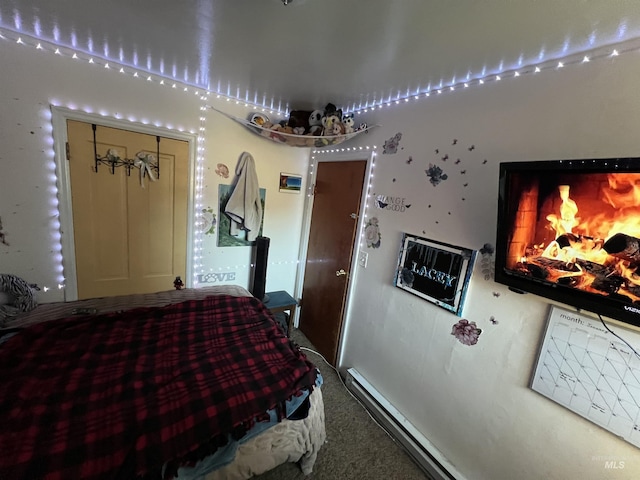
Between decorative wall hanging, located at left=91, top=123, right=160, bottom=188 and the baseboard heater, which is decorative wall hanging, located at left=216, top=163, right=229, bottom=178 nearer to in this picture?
decorative wall hanging, located at left=91, top=123, right=160, bottom=188

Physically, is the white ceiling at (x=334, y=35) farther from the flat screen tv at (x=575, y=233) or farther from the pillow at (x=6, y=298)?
the pillow at (x=6, y=298)

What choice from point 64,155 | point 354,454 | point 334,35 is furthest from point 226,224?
point 354,454

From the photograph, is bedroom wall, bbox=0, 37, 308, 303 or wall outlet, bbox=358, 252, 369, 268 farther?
wall outlet, bbox=358, 252, 369, 268

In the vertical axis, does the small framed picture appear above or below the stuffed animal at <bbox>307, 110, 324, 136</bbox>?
below

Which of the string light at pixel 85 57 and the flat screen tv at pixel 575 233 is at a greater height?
the string light at pixel 85 57

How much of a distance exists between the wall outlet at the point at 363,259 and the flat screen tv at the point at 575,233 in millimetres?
1049

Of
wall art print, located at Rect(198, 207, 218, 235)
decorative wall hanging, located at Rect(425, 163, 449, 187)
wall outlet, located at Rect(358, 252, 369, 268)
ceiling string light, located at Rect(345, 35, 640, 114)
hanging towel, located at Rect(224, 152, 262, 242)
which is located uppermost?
ceiling string light, located at Rect(345, 35, 640, 114)

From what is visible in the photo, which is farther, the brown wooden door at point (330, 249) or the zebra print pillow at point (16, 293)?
the brown wooden door at point (330, 249)

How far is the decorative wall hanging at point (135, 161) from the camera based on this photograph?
1933mm

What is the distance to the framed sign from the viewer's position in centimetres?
151

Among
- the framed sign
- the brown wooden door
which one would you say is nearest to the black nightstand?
the brown wooden door

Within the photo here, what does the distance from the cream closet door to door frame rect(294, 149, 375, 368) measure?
120 centimetres

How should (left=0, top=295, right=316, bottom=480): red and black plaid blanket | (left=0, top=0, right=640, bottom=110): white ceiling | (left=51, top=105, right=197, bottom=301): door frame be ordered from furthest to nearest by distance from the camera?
(left=51, top=105, right=197, bottom=301): door frame → (left=0, top=0, right=640, bottom=110): white ceiling → (left=0, top=295, right=316, bottom=480): red and black plaid blanket

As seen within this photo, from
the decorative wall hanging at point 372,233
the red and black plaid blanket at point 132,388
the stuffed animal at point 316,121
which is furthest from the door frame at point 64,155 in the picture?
the decorative wall hanging at point 372,233
